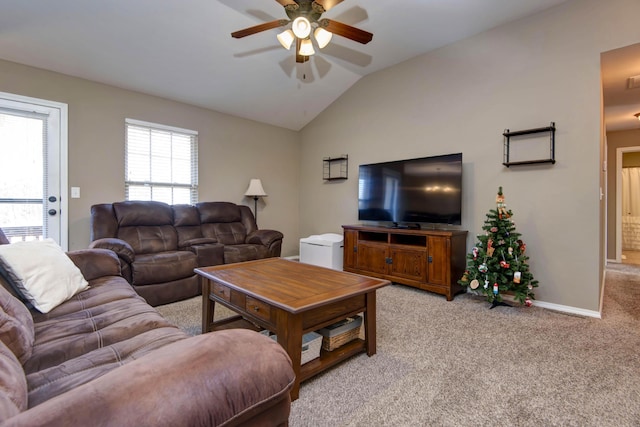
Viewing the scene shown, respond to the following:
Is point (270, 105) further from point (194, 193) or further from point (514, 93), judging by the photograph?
point (514, 93)

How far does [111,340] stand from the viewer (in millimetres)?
1340

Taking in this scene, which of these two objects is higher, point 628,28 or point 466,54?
point 466,54

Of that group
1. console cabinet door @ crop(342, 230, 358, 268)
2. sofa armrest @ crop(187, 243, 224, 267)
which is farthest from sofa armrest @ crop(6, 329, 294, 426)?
console cabinet door @ crop(342, 230, 358, 268)

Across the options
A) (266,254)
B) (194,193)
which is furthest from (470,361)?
(194,193)

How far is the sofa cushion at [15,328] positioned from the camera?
43.9 inches

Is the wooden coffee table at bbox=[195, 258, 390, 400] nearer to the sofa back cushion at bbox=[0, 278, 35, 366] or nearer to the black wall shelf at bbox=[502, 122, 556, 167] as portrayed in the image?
the sofa back cushion at bbox=[0, 278, 35, 366]

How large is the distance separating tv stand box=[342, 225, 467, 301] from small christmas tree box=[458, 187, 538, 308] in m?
0.20

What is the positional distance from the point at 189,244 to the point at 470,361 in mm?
2974

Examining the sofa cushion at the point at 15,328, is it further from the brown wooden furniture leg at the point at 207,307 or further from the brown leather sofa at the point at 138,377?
the brown wooden furniture leg at the point at 207,307

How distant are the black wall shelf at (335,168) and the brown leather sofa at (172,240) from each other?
1495 millimetres

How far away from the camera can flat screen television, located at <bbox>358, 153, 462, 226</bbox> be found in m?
3.48

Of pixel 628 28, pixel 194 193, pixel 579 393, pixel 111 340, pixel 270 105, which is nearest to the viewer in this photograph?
pixel 111 340

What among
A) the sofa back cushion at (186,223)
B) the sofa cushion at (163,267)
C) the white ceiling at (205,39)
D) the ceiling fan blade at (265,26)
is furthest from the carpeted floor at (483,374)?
the white ceiling at (205,39)

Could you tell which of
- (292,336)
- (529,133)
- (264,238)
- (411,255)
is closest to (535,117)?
(529,133)
